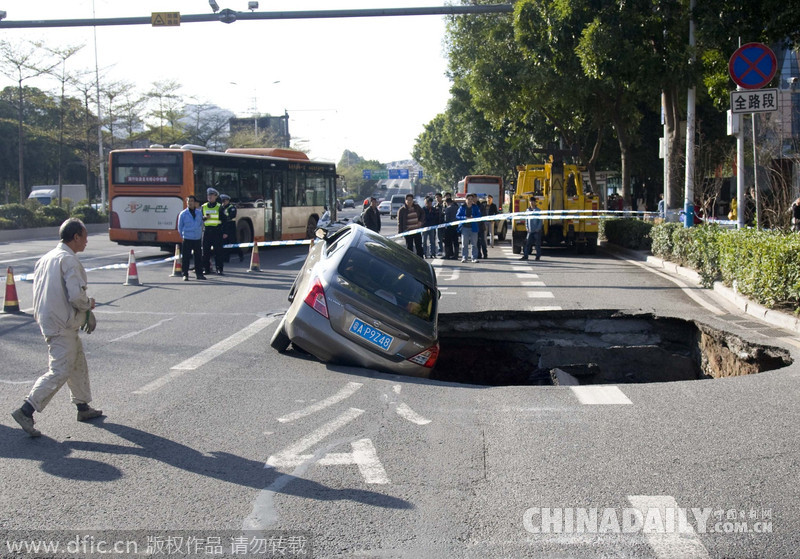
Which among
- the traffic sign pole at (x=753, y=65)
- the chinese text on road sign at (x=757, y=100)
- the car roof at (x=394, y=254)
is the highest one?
the traffic sign pole at (x=753, y=65)

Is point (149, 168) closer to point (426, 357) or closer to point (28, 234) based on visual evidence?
point (426, 357)

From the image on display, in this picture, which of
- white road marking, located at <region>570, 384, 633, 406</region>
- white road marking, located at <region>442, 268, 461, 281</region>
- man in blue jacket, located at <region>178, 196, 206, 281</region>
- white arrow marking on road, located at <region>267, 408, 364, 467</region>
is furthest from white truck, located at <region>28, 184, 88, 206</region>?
white road marking, located at <region>570, 384, 633, 406</region>

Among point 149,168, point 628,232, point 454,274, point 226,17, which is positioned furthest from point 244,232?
point 628,232

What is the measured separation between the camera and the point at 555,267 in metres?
19.0

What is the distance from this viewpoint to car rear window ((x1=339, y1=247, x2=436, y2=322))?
25.9 feet

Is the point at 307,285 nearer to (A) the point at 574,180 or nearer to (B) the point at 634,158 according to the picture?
(A) the point at 574,180

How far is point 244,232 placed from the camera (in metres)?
22.4

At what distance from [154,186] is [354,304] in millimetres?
14385

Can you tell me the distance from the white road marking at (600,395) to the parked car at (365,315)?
5.26 ft

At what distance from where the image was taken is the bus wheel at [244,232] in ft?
71.9

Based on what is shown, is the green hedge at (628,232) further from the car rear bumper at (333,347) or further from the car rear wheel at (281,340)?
the car rear bumper at (333,347)

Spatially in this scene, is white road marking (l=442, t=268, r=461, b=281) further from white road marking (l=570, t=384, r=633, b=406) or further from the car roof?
white road marking (l=570, t=384, r=633, b=406)

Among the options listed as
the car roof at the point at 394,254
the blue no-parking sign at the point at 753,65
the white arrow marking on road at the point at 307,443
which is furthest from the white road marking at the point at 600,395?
the blue no-parking sign at the point at 753,65

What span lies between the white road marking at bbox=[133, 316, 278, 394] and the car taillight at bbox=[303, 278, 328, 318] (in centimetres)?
134
